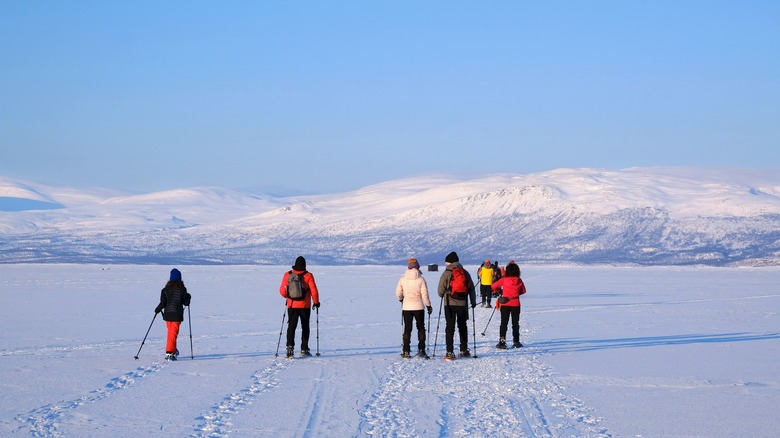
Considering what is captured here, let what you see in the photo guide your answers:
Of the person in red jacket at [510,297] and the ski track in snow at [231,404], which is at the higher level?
the person in red jacket at [510,297]

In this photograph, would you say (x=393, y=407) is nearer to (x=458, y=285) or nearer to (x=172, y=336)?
(x=458, y=285)

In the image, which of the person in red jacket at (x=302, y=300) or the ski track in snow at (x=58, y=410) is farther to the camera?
the person in red jacket at (x=302, y=300)

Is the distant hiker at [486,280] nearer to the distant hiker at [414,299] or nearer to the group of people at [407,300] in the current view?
the group of people at [407,300]

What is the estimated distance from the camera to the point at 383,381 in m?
11.7

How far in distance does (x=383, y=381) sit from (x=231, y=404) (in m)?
2.29

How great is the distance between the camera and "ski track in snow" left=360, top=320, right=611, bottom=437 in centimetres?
866

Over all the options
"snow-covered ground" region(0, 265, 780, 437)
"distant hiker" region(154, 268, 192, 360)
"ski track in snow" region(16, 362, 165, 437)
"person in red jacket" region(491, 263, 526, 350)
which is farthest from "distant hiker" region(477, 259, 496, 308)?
"ski track in snow" region(16, 362, 165, 437)

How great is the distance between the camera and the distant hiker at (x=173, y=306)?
44.9 feet

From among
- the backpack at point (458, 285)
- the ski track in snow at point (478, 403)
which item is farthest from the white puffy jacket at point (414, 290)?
the ski track in snow at point (478, 403)

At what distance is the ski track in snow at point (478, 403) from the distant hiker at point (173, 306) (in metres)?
3.03

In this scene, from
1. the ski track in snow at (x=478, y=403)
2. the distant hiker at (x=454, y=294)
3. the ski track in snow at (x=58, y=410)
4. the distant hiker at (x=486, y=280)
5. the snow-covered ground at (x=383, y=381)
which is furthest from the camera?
the distant hiker at (x=486, y=280)

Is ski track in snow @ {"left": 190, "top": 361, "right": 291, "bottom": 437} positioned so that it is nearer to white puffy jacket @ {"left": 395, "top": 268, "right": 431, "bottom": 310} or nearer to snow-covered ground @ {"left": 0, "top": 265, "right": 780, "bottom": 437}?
snow-covered ground @ {"left": 0, "top": 265, "right": 780, "bottom": 437}

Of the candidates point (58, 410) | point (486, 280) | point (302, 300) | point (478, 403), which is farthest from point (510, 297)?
point (486, 280)

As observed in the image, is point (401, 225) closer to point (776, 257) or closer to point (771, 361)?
point (776, 257)
